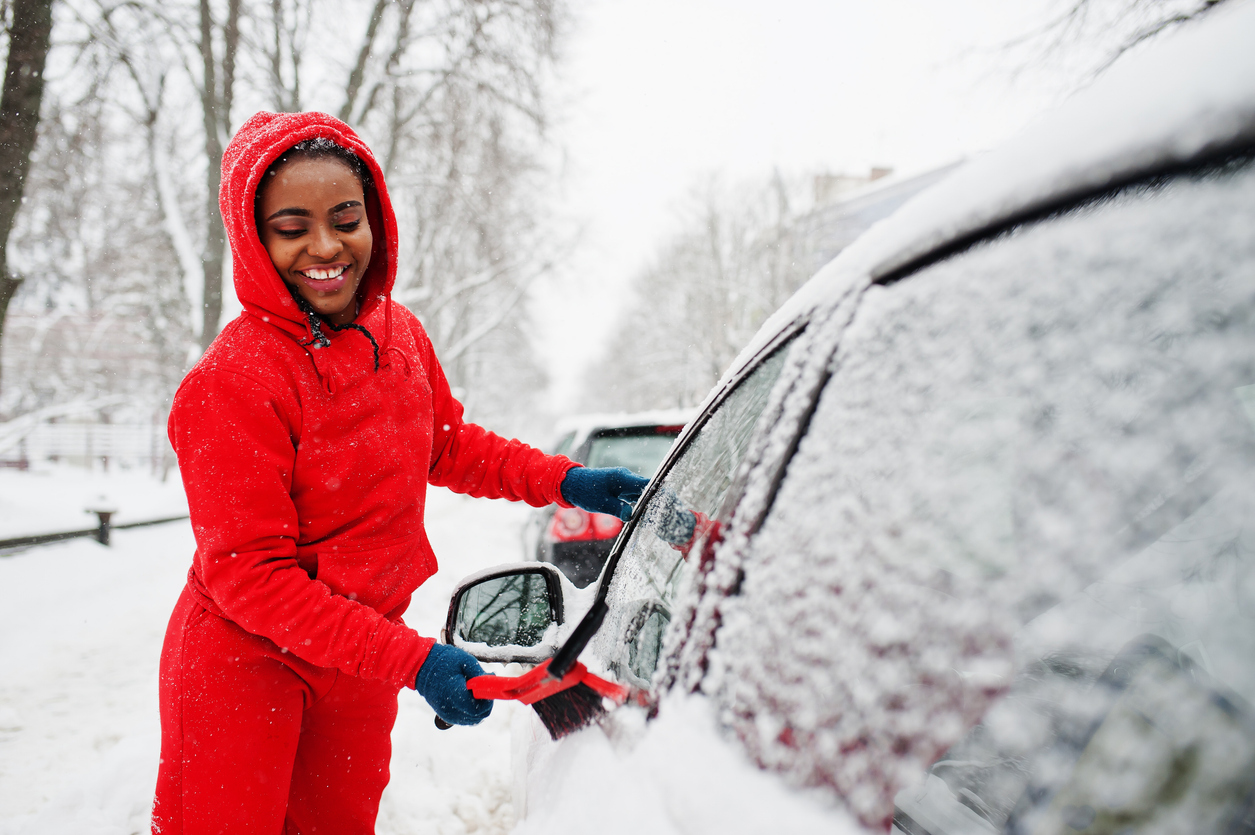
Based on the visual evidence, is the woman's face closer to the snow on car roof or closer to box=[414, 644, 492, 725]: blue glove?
box=[414, 644, 492, 725]: blue glove

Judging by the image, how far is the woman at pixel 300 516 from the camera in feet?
4.13

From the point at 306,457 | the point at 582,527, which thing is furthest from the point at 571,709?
the point at 582,527

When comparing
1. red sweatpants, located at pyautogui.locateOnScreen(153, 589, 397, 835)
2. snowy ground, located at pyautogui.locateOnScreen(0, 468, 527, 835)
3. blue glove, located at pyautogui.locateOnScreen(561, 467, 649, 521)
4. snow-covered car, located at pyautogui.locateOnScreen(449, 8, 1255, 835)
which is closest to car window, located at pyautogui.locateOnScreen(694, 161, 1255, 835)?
snow-covered car, located at pyautogui.locateOnScreen(449, 8, 1255, 835)

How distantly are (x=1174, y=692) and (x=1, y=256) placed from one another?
303 inches

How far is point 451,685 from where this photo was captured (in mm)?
1240

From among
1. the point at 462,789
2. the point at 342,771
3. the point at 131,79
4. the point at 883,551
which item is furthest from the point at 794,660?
the point at 131,79

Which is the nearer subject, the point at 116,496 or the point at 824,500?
the point at 824,500

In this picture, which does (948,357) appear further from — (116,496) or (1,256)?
(116,496)

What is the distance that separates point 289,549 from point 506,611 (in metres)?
0.55

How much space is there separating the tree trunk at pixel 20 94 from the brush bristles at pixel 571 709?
677 cm

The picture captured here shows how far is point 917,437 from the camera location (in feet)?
2.20

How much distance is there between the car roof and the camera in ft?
1.58

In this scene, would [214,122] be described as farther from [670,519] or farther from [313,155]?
[670,519]

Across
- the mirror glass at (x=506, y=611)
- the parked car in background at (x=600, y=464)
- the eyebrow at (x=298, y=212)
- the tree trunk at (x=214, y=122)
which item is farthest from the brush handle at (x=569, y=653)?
the tree trunk at (x=214, y=122)
